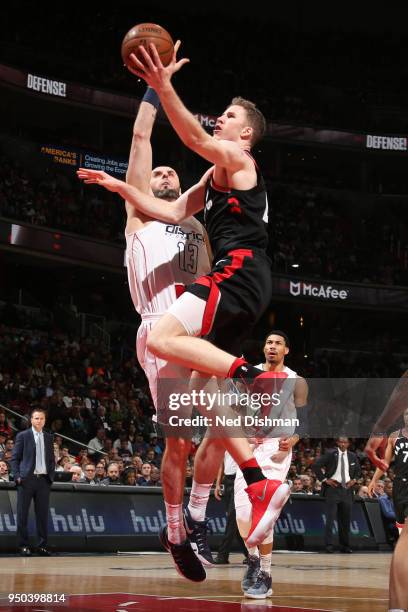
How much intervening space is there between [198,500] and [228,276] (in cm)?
176

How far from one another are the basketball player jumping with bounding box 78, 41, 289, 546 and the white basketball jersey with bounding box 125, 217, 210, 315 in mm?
623

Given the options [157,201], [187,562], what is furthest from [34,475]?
[157,201]

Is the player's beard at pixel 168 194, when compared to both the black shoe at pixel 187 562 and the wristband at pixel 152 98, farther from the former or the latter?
the black shoe at pixel 187 562

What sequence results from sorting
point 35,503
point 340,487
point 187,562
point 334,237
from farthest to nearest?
point 334,237 < point 340,487 < point 35,503 < point 187,562

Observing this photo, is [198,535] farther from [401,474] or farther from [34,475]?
[34,475]

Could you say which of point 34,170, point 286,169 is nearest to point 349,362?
point 286,169

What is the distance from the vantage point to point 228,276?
5.31 meters

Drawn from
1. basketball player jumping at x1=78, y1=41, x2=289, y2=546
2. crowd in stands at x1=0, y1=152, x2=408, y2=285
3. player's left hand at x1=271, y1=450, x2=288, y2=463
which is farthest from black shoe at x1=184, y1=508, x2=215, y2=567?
crowd in stands at x1=0, y1=152, x2=408, y2=285

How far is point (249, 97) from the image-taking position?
107ft

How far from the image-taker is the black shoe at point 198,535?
6.13 m

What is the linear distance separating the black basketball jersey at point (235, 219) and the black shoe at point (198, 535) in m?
1.93

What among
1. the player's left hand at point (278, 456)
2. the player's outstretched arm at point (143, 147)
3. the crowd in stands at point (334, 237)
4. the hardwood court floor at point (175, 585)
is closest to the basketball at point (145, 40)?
the player's outstretched arm at point (143, 147)

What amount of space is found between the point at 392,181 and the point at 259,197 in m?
31.5

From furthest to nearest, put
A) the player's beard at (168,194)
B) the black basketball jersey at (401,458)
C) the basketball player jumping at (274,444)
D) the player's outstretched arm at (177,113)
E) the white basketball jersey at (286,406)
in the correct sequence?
the basketball player jumping at (274,444) < the white basketball jersey at (286,406) < the black basketball jersey at (401,458) < the player's beard at (168,194) < the player's outstretched arm at (177,113)
